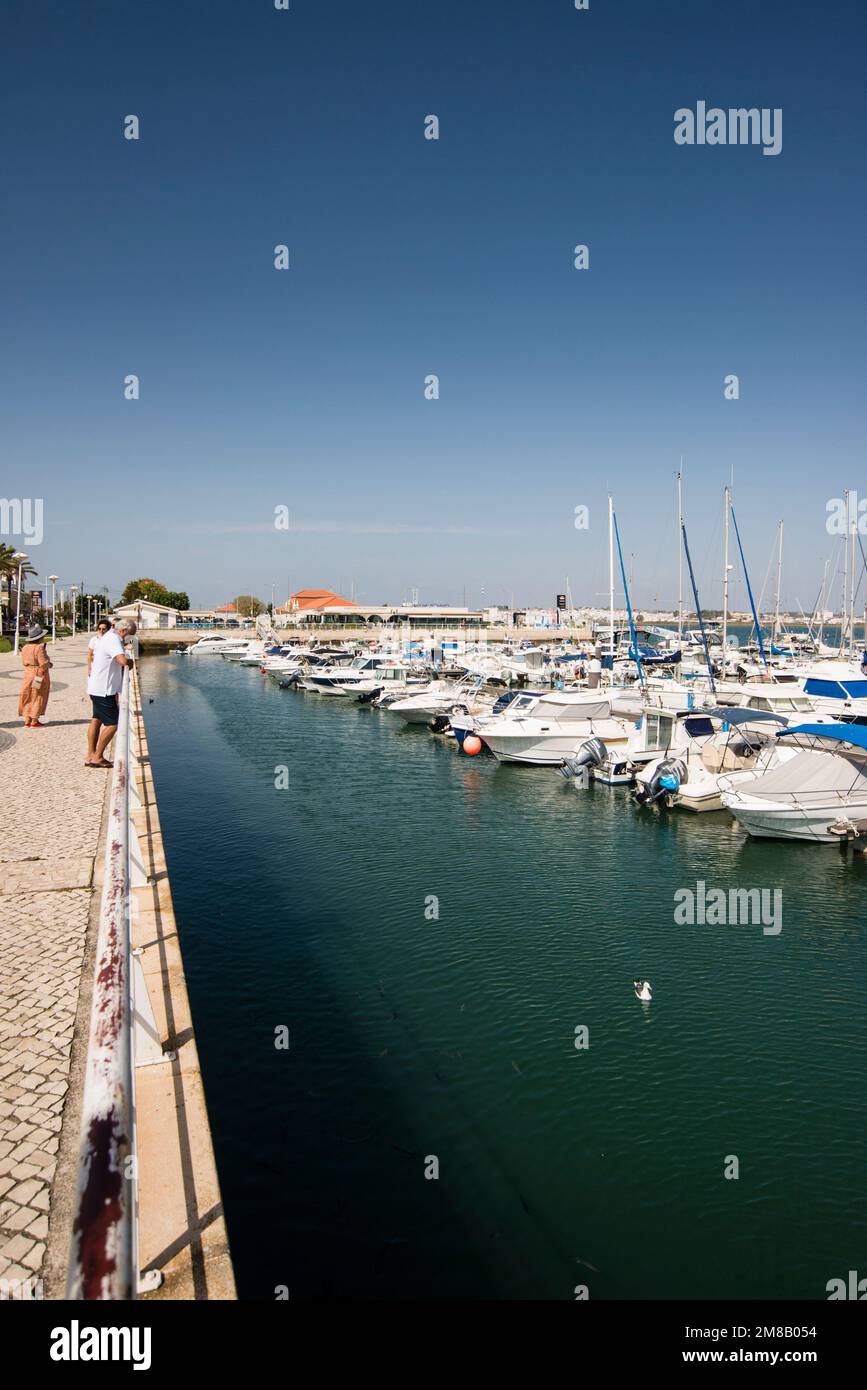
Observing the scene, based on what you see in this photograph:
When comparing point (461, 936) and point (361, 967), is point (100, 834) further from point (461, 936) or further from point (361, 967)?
point (461, 936)

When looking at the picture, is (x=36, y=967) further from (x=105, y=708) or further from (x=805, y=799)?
(x=805, y=799)

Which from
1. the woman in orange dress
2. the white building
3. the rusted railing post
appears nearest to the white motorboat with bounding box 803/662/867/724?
the woman in orange dress

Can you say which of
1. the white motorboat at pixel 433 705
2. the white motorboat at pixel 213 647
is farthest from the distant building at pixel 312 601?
the white motorboat at pixel 433 705

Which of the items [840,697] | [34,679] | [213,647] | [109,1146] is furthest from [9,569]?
[109,1146]

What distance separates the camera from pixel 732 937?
52.8 feet

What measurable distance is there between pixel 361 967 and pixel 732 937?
7.57 metres

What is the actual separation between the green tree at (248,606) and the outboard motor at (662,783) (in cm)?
15870

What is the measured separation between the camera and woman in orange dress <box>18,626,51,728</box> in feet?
67.3

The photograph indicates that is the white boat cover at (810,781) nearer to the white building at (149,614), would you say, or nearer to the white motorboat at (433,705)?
the white motorboat at (433,705)

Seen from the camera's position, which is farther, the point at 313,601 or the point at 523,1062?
the point at 313,601

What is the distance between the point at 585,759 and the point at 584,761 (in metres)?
0.08

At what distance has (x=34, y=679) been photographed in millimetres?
22125

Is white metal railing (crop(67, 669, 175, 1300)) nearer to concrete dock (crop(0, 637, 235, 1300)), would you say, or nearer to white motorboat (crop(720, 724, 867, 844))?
concrete dock (crop(0, 637, 235, 1300))

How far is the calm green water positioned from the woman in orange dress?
5021 mm
